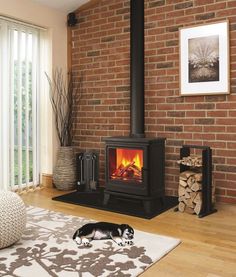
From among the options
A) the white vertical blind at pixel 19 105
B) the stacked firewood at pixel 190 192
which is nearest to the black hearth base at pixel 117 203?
the stacked firewood at pixel 190 192

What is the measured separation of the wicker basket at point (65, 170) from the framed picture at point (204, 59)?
1.58 m

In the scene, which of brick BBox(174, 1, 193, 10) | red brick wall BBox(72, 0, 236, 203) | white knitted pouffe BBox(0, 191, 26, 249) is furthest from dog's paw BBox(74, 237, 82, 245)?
brick BBox(174, 1, 193, 10)

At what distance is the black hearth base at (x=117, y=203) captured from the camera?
10.2 feet

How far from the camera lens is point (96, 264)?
199 cm

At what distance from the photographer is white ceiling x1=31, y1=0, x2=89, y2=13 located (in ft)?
13.1

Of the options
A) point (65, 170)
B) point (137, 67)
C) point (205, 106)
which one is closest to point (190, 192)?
point (205, 106)

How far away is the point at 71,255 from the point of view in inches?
83.4

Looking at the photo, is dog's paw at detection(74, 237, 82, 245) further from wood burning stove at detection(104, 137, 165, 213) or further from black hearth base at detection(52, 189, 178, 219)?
wood burning stove at detection(104, 137, 165, 213)

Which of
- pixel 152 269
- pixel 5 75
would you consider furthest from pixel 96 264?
pixel 5 75

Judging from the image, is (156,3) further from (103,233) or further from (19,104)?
(103,233)

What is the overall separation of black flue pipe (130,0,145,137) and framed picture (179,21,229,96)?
18.3 inches

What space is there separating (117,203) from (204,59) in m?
1.74

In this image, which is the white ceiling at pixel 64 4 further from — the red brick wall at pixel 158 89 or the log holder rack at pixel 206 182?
the log holder rack at pixel 206 182

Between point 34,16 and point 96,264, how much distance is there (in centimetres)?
306
